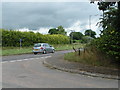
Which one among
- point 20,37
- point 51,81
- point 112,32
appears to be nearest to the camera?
point 51,81

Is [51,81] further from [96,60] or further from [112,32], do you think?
[96,60]

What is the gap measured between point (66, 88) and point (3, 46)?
1126 inches

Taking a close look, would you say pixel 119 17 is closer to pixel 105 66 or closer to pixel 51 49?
pixel 105 66

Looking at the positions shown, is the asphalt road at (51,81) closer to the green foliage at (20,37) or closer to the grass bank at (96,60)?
the grass bank at (96,60)

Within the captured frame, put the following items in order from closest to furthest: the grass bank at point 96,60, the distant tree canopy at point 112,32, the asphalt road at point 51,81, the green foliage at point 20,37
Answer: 1. the asphalt road at point 51,81
2. the distant tree canopy at point 112,32
3. the grass bank at point 96,60
4. the green foliage at point 20,37

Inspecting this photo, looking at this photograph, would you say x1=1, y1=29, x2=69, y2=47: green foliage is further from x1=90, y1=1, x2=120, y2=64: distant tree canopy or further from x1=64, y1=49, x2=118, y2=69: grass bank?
x1=90, y1=1, x2=120, y2=64: distant tree canopy

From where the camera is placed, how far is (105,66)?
1139 centimetres

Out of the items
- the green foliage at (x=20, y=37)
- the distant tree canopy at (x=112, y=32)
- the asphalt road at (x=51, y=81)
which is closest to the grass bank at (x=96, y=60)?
the distant tree canopy at (x=112, y=32)

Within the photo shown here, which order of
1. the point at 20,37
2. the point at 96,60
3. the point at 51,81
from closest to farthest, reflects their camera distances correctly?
the point at 51,81 → the point at 96,60 → the point at 20,37

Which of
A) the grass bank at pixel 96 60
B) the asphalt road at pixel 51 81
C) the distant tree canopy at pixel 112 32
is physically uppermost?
the distant tree canopy at pixel 112 32

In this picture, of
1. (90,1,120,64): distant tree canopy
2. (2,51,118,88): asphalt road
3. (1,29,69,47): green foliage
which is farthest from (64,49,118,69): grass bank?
(1,29,69,47): green foliage

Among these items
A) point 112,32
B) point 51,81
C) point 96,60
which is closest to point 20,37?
point 96,60

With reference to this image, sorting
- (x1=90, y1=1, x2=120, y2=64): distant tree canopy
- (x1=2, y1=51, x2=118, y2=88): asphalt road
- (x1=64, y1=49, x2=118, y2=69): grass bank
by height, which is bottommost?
(x1=2, y1=51, x2=118, y2=88): asphalt road

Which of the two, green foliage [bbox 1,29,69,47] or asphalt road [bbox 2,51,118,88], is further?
green foliage [bbox 1,29,69,47]
